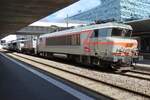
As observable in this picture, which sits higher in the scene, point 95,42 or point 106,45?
point 95,42

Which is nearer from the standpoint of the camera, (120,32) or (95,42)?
(120,32)

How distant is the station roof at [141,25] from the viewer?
3227 cm

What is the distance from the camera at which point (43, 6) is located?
2367cm

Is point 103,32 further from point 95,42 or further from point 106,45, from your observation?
point 95,42

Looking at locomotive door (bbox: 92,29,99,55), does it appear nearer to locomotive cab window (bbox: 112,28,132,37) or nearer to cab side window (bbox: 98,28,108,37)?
cab side window (bbox: 98,28,108,37)

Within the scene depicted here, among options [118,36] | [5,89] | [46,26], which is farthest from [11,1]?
[46,26]

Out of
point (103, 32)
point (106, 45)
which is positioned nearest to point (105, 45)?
point (106, 45)

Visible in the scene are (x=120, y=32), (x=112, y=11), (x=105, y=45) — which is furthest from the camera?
(x=112, y=11)

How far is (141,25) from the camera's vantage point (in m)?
34.6

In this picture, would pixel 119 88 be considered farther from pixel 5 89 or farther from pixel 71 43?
pixel 71 43

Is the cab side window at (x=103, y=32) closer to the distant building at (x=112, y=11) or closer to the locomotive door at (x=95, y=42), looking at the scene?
the locomotive door at (x=95, y=42)

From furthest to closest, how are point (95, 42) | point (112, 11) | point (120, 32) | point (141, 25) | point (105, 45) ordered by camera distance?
point (112, 11) → point (141, 25) → point (95, 42) → point (120, 32) → point (105, 45)

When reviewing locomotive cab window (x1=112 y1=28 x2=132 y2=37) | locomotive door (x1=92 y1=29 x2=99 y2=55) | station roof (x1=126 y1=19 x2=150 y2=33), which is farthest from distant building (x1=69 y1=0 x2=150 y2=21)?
locomotive cab window (x1=112 y1=28 x2=132 y2=37)

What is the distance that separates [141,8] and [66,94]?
123018 mm
